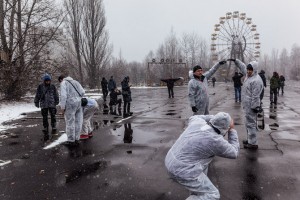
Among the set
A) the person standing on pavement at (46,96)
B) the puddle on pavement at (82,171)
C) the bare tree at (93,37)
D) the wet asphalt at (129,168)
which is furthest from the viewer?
the bare tree at (93,37)

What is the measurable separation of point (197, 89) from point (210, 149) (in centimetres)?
344

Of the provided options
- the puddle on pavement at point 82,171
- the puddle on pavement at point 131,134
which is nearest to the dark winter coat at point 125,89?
the puddle on pavement at point 131,134

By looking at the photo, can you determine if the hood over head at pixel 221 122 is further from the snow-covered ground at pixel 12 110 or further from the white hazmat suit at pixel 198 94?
the snow-covered ground at pixel 12 110

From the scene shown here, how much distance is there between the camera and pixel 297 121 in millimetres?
10766

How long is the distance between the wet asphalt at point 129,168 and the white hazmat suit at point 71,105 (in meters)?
0.46

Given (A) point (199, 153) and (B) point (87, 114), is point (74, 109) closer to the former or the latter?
(B) point (87, 114)

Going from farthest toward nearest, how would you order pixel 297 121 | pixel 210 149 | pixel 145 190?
pixel 297 121 → pixel 145 190 → pixel 210 149

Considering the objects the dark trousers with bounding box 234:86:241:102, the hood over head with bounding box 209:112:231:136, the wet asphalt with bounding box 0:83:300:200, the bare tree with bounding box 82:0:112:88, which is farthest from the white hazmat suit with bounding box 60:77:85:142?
the bare tree with bounding box 82:0:112:88

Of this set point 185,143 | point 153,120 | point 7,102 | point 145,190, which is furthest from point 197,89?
point 7,102

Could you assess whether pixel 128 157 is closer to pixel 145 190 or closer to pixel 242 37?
pixel 145 190

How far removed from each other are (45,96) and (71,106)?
7.41ft

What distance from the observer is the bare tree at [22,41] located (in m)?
18.3

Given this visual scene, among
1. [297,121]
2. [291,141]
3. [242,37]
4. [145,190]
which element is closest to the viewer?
[145,190]

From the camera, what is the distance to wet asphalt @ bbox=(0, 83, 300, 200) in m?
4.67
